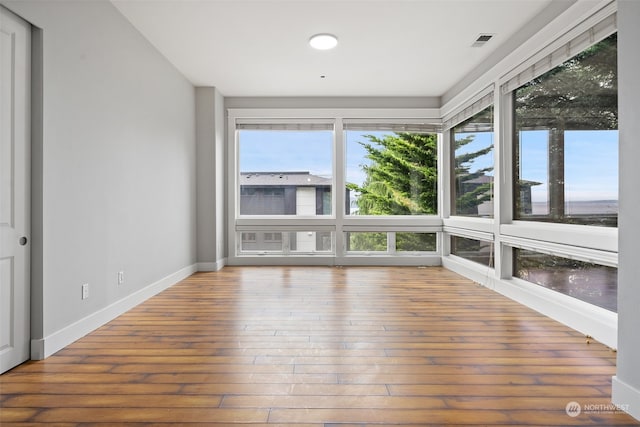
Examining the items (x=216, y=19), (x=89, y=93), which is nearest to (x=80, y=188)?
(x=89, y=93)

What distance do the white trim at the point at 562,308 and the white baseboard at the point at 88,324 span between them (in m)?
3.61

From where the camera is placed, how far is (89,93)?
284cm

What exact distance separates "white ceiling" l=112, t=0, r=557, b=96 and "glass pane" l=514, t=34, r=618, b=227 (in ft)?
2.30

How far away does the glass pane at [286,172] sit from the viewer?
6078mm

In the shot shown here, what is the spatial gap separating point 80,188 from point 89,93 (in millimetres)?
734

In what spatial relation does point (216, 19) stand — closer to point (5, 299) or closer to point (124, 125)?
point (124, 125)

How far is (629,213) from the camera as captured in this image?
1.71m

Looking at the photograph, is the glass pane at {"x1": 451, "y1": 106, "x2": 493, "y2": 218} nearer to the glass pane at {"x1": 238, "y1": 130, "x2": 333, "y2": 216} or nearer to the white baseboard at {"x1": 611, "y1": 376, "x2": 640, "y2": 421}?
the glass pane at {"x1": 238, "y1": 130, "x2": 333, "y2": 216}

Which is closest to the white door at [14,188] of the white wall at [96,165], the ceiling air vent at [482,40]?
the white wall at [96,165]

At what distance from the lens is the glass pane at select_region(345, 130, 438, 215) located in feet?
19.8

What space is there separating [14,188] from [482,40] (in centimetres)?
417

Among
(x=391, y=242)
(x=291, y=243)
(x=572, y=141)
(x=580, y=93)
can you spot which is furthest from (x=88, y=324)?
(x=391, y=242)

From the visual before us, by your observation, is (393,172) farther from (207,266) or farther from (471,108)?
(207,266)

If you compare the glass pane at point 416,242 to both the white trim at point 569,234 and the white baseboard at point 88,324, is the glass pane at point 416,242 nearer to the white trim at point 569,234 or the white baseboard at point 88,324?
the white trim at point 569,234
